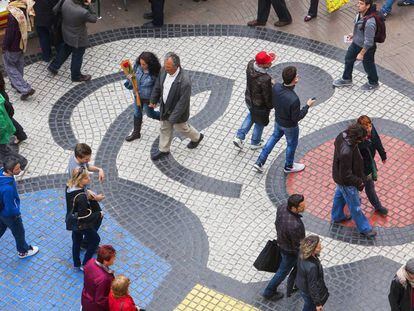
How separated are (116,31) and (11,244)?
545cm

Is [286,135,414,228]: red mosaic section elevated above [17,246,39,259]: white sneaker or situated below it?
above

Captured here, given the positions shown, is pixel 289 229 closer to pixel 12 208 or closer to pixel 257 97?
pixel 257 97

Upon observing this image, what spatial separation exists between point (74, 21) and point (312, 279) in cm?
678

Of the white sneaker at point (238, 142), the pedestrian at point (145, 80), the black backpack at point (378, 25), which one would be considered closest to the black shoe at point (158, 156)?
the pedestrian at point (145, 80)

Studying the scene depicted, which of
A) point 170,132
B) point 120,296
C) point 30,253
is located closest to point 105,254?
point 120,296

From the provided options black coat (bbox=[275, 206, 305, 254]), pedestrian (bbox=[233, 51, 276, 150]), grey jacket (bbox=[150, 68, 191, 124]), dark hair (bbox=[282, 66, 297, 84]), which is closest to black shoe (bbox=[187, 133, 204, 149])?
pedestrian (bbox=[233, 51, 276, 150])

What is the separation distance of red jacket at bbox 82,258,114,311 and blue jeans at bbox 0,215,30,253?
2.12 metres

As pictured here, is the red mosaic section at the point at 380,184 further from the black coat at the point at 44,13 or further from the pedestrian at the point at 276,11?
the black coat at the point at 44,13

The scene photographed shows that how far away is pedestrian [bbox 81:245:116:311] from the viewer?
986 cm

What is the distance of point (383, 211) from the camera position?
1262 centimetres

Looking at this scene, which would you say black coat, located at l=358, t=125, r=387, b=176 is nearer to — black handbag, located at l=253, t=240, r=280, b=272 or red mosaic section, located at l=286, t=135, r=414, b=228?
red mosaic section, located at l=286, t=135, r=414, b=228

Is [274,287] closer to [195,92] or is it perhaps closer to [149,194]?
[149,194]

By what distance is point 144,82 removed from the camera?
1325 centimetres

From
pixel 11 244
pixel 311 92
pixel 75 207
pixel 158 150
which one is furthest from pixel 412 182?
pixel 11 244
